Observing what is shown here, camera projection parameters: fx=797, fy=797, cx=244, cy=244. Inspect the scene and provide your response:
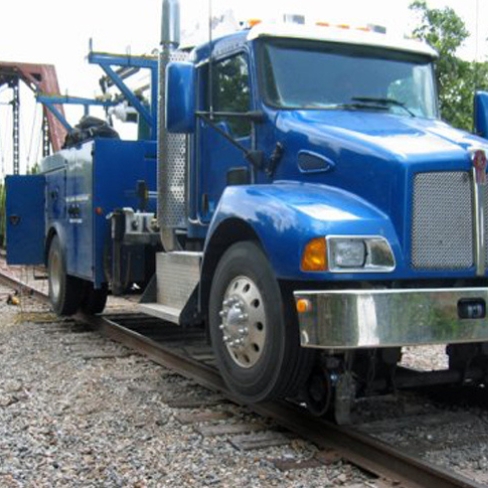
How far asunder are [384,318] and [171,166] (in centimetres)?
304

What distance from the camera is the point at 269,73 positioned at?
554 cm

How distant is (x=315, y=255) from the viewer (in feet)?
Answer: 13.8

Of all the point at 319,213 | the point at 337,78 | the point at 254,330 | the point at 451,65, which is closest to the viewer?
the point at 319,213

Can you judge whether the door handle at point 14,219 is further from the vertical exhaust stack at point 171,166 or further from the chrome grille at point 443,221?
the chrome grille at point 443,221

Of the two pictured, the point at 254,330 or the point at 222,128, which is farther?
the point at 222,128

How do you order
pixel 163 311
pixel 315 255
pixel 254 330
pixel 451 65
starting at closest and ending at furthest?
1. pixel 315 255
2. pixel 254 330
3. pixel 163 311
4. pixel 451 65

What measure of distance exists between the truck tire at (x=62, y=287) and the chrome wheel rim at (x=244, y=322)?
456 centimetres

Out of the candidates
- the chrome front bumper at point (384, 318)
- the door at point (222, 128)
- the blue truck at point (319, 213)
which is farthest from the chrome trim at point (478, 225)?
the door at point (222, 128)

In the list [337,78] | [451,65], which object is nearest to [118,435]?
[337,78]

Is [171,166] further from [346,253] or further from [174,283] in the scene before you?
[346,253]

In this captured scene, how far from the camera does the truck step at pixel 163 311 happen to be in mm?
5800

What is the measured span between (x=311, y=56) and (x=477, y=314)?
228 cm

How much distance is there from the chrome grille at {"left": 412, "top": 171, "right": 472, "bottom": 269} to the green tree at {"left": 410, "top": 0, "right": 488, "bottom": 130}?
10.2ft

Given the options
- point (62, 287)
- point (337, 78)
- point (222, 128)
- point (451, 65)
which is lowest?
point (62, 287)
